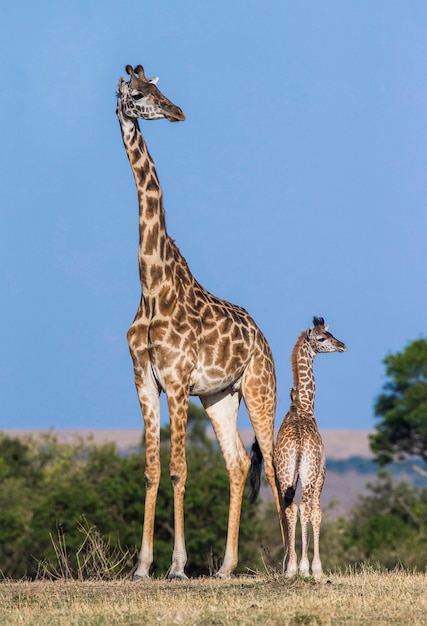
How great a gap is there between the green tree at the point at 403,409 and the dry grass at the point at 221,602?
36338mm

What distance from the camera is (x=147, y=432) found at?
12273 millimetres

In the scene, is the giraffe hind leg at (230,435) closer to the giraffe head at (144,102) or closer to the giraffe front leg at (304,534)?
the giraffe front leg at (304,534)

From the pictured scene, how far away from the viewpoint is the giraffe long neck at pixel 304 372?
12883 mm

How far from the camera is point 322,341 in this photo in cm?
1358

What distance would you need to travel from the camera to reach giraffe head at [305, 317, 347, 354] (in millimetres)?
13555

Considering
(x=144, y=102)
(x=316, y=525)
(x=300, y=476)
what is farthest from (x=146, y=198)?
(x=316, y=525)

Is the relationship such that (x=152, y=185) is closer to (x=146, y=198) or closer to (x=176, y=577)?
(x=146, y=198)

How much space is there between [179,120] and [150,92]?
51 cm

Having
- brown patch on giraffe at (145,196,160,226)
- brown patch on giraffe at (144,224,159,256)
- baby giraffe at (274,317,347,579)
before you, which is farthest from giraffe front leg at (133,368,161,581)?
brown patch on giraffe at (145,196,160,226)

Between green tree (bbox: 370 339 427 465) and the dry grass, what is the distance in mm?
36338

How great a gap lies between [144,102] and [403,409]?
36.5 m

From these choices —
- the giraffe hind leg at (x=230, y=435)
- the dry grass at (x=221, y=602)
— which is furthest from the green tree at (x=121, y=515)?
the dry grass at (x=221, y=602)

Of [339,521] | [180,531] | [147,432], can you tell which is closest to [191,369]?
[147,432]

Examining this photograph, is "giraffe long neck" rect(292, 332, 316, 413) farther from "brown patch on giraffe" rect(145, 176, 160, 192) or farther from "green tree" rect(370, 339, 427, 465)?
"green tree" rect(370, 339, 427, 465)
